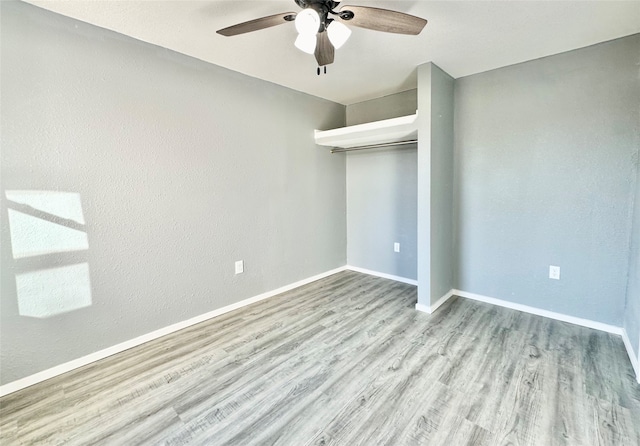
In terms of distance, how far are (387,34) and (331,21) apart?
69 cm

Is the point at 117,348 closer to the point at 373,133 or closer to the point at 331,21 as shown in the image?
the point at 331,21

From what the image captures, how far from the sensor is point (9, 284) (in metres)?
1.74

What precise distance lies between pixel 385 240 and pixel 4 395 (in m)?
3.48

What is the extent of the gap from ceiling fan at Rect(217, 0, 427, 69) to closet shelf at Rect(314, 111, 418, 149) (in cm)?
121

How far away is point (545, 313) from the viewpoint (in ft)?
8.64

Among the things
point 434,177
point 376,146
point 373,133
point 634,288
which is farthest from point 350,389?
point 376,146

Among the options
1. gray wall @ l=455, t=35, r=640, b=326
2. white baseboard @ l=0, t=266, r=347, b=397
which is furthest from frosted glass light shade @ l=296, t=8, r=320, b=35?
white baseboard @ l=0, t=266, r=347, b=397

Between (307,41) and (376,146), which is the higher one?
(307,41)

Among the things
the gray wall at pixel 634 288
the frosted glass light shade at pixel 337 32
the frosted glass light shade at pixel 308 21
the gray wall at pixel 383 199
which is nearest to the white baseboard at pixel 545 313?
the gray wall at pixel 634 288

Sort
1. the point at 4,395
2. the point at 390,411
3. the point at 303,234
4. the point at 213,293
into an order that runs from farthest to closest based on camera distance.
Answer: the point at 303,234
the point at 213,293
the point at 4,395
the point at 390,411

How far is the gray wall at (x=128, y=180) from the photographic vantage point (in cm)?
177

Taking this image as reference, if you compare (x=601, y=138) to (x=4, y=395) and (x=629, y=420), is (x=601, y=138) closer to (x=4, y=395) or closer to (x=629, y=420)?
(x=629, y=420)

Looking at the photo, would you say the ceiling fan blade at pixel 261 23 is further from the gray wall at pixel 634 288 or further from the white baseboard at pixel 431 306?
the gray wall at pixel 634 288

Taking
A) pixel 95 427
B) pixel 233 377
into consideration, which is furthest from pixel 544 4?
pixel 95 427
